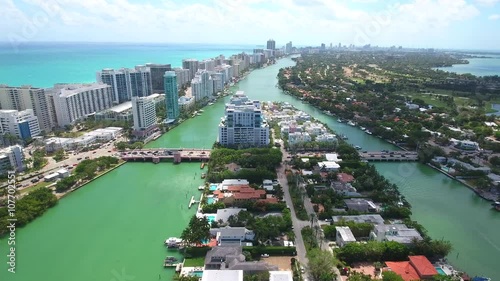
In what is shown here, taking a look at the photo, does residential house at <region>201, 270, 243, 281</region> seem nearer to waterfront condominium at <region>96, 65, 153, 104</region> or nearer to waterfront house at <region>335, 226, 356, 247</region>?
waterfront house at <region>335, 226, 356, 247</region>

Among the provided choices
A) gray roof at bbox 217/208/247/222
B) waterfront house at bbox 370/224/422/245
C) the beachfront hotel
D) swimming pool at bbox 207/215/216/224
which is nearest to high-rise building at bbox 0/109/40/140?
the beachfront hotel

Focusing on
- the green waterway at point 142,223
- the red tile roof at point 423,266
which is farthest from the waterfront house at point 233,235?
the red tile roof at point 423,266

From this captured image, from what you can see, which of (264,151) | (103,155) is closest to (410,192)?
(264,151)

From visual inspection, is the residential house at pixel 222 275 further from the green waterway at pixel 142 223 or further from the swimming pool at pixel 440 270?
the swimming pool at pixel 440 270

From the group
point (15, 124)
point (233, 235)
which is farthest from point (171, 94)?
point (233, 235)

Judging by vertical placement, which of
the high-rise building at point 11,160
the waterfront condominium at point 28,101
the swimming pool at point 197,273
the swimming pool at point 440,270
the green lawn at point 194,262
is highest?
the waterfront condominium at point 28,101

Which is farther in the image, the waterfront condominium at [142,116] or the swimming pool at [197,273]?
the waterfront condominium at [142,116]

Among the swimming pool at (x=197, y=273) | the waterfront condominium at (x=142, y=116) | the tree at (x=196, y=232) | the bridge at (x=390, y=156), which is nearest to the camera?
the swimming pool at (x=197, y=273)

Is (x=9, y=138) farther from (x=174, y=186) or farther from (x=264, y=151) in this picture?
(x=264, y=151)
